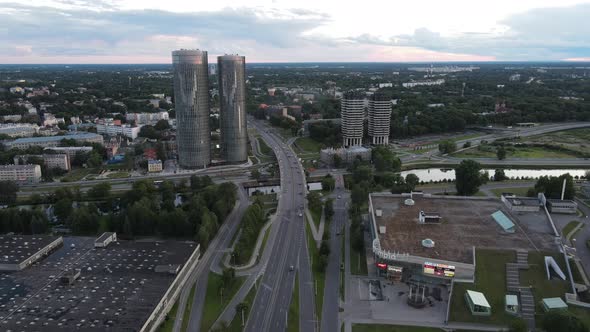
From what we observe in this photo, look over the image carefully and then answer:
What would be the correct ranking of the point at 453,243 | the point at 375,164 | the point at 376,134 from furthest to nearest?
the point at 376,134, the point at 375,164, the point at 453,243

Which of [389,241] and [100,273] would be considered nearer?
[100,273]

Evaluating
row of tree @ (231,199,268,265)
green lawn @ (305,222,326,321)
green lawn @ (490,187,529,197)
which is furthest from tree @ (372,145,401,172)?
green lawn @ (305,222,326,321)

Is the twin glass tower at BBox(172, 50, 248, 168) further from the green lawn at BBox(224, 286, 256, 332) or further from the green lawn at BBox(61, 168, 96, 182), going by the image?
the green lawn at BBox(224, 286, 256, 332)

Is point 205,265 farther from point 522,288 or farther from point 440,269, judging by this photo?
point 522,288

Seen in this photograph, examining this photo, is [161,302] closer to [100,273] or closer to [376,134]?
[100,273]

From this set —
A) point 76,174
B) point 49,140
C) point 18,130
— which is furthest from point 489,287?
point 18,130

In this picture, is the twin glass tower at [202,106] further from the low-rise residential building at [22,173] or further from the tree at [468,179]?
the tree at [468,179]

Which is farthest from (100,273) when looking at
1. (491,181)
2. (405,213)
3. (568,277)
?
(491,181)
